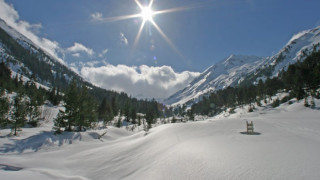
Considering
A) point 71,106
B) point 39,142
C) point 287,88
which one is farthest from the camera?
point 287,88

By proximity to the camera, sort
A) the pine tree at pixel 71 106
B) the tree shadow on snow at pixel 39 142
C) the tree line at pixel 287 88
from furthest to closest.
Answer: the tree line at pixel 287 88
the pine tree at pixel 71 106
the tree shadow on snow at pixel 39 142

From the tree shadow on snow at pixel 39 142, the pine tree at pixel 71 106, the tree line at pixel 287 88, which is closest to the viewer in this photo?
the tree shadow on snow at pixel 39 142

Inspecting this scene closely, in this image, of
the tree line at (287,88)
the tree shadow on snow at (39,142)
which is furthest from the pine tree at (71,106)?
the tree line at (287,88)

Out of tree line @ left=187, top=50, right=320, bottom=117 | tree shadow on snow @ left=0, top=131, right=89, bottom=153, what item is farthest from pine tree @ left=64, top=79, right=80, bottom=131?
tree line @ left=187, top=50, right=320, bottom=117

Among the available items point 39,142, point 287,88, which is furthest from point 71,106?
point 287,88

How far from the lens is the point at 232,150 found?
7047 millimetres

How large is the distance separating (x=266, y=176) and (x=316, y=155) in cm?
331

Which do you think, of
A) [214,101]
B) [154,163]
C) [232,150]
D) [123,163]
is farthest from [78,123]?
[214,101]

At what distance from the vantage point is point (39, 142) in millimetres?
21562

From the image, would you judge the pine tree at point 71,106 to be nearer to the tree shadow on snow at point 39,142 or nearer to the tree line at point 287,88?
the tree shadow on snow at point 39,142

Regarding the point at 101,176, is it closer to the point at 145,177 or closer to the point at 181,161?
the point at 145,177

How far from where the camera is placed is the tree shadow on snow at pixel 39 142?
19.7m

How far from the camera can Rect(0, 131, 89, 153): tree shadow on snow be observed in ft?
64.6

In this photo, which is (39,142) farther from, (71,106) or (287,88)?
(287,88)
